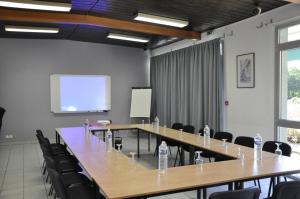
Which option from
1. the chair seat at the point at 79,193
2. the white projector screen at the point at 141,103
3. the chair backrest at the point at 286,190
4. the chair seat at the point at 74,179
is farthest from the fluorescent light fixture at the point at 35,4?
the white projector screen at the point at 141,103

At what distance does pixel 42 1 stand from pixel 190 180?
12.6ft

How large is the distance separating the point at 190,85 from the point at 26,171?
427cm

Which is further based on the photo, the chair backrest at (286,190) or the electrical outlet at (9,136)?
the electrical outlet at (9,136)

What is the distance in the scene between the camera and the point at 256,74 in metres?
5.37

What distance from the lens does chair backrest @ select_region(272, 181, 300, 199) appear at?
87.9 inches

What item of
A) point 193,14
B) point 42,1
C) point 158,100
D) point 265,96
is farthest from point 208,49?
point 42,1

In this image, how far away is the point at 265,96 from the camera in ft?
16.9

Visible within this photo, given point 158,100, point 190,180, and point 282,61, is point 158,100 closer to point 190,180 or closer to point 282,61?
point 282,61

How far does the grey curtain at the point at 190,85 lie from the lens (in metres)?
6.36

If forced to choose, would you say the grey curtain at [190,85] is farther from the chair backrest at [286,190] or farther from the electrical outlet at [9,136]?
the electrical outlet at [9,136]

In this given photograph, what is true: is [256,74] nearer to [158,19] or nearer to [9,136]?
[158,19]

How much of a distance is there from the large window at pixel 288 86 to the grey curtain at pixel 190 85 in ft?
4.77

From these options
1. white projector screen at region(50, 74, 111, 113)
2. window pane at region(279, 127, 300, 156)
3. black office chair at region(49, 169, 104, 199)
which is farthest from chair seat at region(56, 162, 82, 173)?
white projector screen at region(50, 74, 111, 113)

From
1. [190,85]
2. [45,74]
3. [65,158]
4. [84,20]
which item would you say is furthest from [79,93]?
[65,158]
